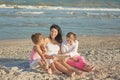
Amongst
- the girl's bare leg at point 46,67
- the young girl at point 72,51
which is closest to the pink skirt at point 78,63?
the young girl at point 72,51

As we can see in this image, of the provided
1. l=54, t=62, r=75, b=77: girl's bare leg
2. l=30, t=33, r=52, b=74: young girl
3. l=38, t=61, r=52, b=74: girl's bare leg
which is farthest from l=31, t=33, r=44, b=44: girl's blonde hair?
l=54, t=62, r=75, b=77: girl's bare leg

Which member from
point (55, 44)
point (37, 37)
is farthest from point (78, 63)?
point (37, 37)

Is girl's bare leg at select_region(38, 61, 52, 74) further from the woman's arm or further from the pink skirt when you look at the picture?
the pink skirt

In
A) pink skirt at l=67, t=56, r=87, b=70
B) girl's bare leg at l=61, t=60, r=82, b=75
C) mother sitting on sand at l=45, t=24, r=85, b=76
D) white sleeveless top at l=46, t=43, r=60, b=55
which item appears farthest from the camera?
white sleeveless top at l=46, t=43, r=60, b=55

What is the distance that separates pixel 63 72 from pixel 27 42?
6914 mm

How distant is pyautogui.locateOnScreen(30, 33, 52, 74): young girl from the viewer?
24.8 ft

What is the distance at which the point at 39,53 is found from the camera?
7594mm

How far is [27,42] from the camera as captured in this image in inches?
565

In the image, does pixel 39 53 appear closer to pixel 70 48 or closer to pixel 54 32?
pixel 54 32

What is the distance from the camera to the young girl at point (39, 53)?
7555 mm

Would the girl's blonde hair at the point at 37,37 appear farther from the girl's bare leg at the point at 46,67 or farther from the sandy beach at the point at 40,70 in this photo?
the sandy beach at the point at 40,70

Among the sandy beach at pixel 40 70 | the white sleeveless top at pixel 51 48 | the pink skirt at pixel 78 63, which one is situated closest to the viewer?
the sandy beach at pixel 40 70

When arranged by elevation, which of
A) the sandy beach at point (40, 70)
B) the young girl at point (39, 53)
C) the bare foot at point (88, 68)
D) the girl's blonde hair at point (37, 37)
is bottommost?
the sandy beach at point (40, 70)

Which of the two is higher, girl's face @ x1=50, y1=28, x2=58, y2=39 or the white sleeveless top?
girl's face @ x1=50, y1=28, x2=58, y2=39
